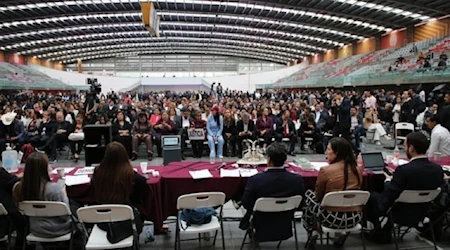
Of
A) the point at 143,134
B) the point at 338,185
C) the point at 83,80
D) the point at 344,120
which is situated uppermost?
the point at 83,80

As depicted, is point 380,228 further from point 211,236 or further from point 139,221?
point 139,221

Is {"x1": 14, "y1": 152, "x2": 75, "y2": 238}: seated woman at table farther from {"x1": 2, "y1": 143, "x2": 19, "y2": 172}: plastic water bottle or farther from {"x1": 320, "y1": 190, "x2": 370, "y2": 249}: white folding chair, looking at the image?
{"x1": 320, "y1": 190, "x2": 370, "y2": 249}: white folding chair

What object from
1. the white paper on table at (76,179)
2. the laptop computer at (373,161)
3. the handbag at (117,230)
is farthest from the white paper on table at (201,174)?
the laptop computer at (373,161)

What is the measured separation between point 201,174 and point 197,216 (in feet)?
2.12

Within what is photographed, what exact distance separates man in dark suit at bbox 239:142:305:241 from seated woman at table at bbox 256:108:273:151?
4.93 meters

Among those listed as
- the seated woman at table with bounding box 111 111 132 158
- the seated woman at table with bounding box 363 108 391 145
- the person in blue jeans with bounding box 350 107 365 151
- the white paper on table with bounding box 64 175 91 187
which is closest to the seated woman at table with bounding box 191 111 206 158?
the seated woman at table with bounding box 111 111 132 158

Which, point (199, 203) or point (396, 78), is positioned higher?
point (396, 78)

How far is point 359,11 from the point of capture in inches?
794

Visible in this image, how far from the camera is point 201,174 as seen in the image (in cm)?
366

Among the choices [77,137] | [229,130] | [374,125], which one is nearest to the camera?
[77,137]

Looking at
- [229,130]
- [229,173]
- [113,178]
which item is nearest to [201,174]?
[229,173]

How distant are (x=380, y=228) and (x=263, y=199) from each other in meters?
1.50

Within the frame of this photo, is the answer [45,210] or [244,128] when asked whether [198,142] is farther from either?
[45,210]

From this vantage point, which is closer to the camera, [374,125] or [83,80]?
[374,125]
